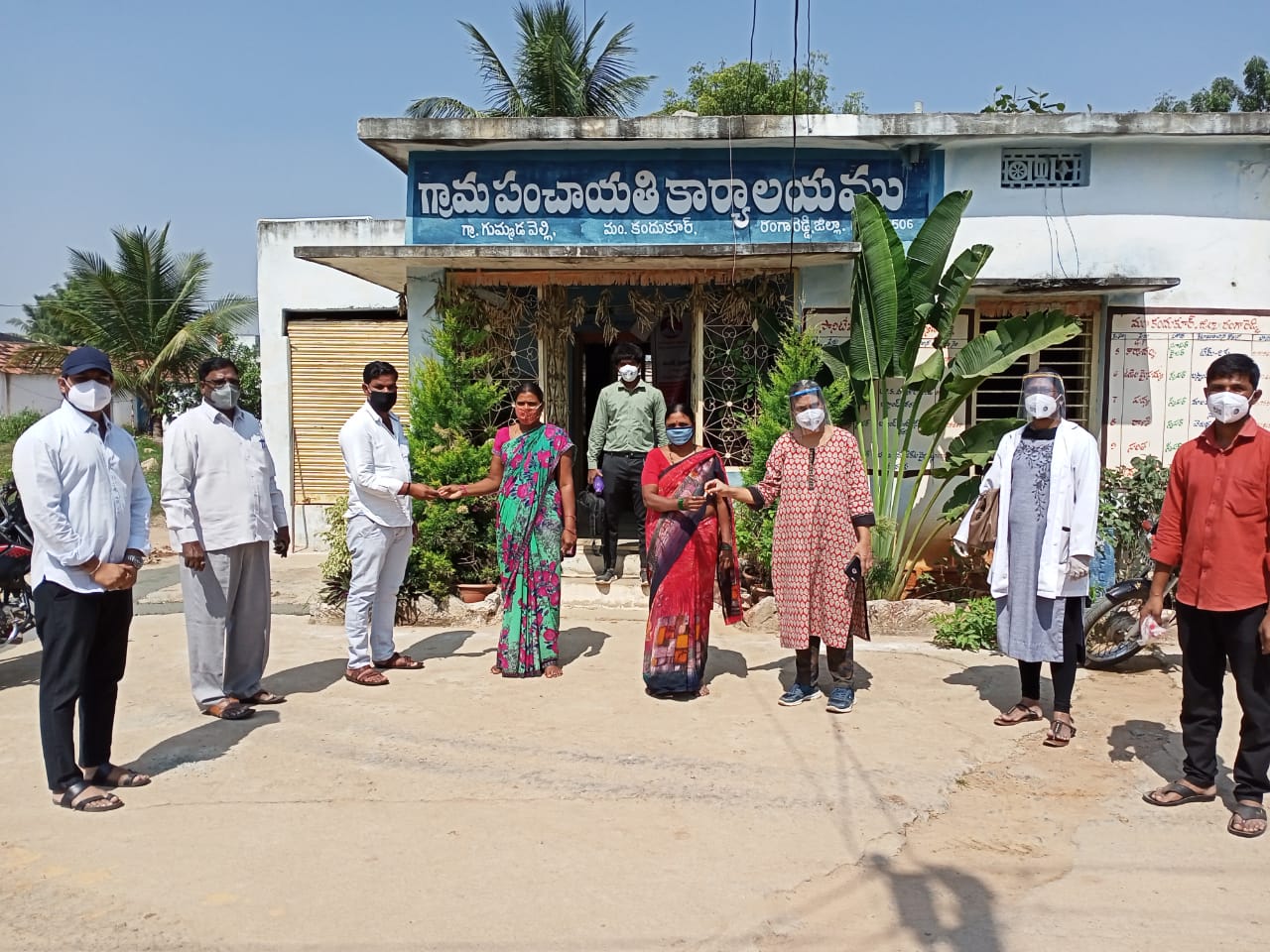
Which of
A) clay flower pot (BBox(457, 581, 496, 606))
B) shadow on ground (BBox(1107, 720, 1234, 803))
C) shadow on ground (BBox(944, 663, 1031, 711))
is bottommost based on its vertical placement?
shadow on ground (BBox(1107, 720, 1234, 803))

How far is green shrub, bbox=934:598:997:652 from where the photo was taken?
6.86 m

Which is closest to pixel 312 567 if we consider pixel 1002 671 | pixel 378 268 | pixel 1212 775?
pixel 378 268

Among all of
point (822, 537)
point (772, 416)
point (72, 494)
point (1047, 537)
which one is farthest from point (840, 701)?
point (72, 494)

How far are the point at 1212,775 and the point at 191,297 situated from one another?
65.8ft

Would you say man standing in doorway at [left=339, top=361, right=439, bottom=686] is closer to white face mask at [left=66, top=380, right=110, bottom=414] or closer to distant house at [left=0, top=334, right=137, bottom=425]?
white face mask at [left=66, top=380, right=110, bottom=414]

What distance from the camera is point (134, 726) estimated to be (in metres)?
5.09

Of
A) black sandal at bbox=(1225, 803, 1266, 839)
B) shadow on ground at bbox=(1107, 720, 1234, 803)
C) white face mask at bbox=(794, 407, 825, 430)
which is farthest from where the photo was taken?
white face mask at bbox=(794, 407, 825, 430)

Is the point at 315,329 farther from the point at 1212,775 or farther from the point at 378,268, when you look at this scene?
the point at 1212,775

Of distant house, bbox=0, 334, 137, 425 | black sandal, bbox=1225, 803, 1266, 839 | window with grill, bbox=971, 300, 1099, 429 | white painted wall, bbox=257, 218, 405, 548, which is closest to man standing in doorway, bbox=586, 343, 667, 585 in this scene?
window with grill, bbox=971, 300, 1099, 429

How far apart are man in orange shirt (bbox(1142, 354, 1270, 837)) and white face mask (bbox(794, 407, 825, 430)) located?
1.75 meters

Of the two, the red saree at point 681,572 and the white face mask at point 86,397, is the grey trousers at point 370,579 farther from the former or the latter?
the white face mask at point 86,397

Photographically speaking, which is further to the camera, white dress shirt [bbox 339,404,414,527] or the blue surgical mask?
white dress shirt [bbox 339,404,414,527]

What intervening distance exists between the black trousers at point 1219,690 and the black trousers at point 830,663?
1.68 metres

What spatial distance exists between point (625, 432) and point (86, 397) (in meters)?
4.39
